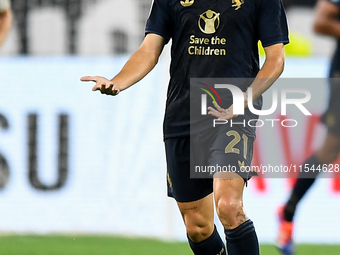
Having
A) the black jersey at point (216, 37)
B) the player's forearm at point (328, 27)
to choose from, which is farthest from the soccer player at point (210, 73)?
the player's forearm at point (328, 27)

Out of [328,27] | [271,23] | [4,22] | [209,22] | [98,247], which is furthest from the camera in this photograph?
[98,247]

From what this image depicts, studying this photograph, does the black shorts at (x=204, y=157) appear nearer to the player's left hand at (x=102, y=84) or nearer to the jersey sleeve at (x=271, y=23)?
the jersey sleeve at (x=271, y=23)

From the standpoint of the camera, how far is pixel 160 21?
12.2ft

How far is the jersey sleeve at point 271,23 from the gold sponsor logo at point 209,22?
22cm

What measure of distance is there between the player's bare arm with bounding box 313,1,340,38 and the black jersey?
5.18ft

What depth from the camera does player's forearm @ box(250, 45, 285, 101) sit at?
3307 millimetres

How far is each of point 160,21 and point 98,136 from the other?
370 cm

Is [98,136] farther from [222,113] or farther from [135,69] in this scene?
[222,113]

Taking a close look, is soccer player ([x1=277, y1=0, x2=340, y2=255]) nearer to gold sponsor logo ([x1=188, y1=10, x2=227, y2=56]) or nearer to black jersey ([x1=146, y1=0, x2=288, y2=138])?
black jersey ([x1=146, y1=0, x2=288, y2=138])

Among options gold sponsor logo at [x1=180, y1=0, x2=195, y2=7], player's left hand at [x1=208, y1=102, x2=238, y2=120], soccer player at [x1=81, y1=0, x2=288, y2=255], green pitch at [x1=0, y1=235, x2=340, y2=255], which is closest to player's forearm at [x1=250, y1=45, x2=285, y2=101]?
soccer player at [x1=81, y1=0, x2=288, y2=255]

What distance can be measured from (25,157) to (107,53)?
4.61 ft

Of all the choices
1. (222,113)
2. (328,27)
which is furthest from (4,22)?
(328,27)

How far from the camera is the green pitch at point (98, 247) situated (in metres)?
5.82

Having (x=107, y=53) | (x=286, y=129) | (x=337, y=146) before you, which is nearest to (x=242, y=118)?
(x=337, y=146)
